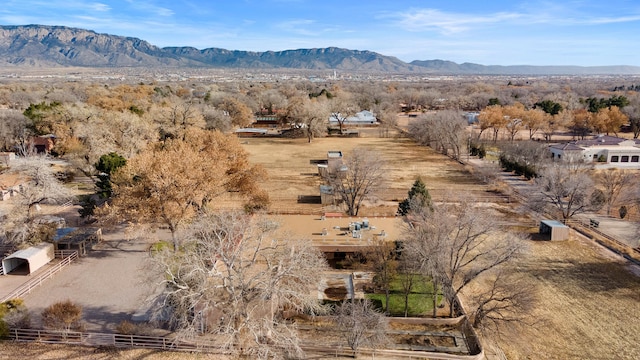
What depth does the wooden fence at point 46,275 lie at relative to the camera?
19108 millimetres

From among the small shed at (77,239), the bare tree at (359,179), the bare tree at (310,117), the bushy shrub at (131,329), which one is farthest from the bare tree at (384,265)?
the bare tree at (310,117)

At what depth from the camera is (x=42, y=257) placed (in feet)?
72.0

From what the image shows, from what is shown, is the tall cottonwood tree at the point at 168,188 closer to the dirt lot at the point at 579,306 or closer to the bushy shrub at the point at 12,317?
the bushy shrub at the point at 12,317

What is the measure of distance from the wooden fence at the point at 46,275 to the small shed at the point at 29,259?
0.66 m

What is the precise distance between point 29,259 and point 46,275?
1.25 m

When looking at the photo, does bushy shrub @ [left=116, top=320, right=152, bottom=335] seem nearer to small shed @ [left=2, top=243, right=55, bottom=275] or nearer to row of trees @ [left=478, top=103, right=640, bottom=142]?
small shed @ [left=2, top=243, right=55, bottom=275]

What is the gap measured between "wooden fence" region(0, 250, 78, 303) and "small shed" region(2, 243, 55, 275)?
0.66 meters

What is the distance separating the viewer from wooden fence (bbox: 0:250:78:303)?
19108 mm

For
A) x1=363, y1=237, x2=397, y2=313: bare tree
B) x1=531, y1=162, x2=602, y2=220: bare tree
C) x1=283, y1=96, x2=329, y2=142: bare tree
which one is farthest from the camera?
x1=283, y1=96, x2=329, y2=142: bare tree

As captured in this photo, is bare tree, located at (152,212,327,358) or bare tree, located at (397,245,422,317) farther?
bare tree, located at (397,245,422,317)

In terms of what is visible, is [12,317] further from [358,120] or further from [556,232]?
[358,120]

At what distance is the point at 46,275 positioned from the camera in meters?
20.8

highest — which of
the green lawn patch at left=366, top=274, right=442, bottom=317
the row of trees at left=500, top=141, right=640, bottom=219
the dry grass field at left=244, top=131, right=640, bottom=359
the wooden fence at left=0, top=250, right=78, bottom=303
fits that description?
the row of trees at left=500, top=141, right=640, bottom=219

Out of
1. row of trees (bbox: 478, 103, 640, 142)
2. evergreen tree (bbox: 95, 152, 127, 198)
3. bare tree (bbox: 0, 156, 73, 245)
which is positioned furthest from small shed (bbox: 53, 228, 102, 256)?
row of trees (bbox: 478, 103, 640, 142)
